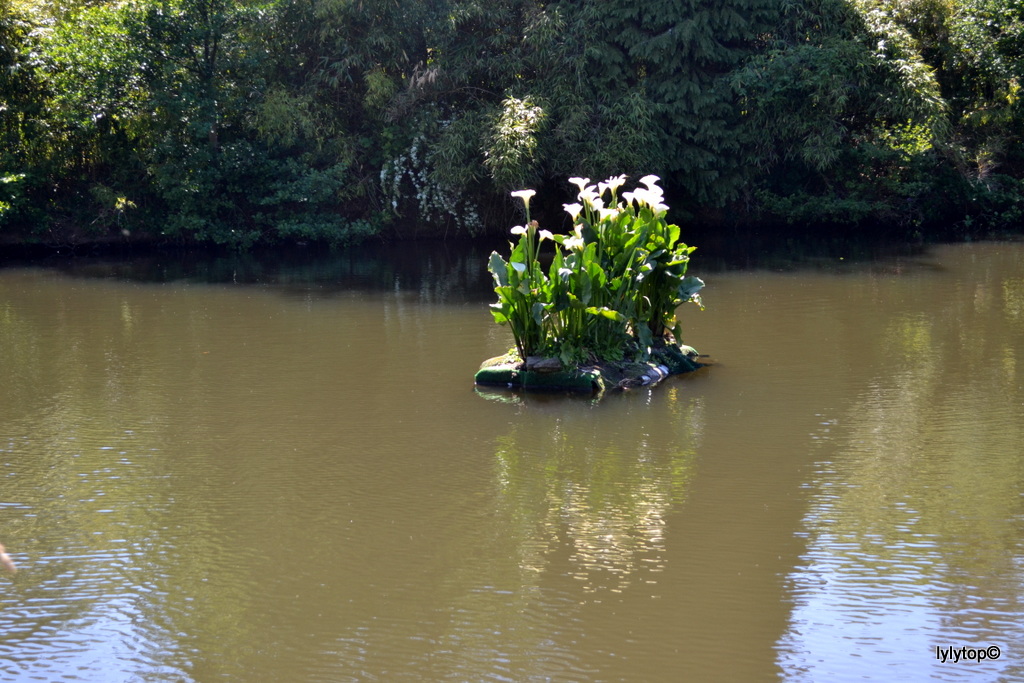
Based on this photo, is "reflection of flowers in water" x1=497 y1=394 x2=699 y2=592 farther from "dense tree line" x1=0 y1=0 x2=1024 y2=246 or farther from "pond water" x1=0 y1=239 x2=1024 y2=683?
"dense tree line" x1=0 y1=0 x2=1024 y2=246

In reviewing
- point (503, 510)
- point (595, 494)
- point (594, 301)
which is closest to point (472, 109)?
point (594, 301)

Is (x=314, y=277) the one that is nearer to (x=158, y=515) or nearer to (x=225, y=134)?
(x=225, y=134)

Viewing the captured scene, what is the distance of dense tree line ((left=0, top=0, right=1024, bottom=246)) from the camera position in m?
16.5

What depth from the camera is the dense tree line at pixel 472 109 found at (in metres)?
16.5

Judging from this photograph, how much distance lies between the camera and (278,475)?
20.9ft

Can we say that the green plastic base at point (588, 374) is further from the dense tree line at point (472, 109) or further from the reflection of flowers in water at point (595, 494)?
the dense tree line at point (472, 109)

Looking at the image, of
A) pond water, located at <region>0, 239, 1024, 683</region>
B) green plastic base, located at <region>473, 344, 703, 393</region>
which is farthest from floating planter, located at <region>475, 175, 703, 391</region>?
pond water, located at <region>0, 239, 1024, 683</region>

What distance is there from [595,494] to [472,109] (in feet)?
40.0

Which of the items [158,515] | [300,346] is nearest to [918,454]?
[158,515]

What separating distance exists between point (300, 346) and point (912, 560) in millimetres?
6275

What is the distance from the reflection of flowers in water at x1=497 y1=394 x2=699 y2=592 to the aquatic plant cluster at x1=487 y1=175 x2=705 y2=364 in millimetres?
912

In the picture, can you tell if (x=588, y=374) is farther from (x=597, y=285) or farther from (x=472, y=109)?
(x=472, y=109)

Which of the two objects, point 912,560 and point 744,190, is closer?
point 912,560

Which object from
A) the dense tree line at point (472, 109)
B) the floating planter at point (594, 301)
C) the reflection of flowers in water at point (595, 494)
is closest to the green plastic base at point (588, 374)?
the floating planter at point (594, 301)
